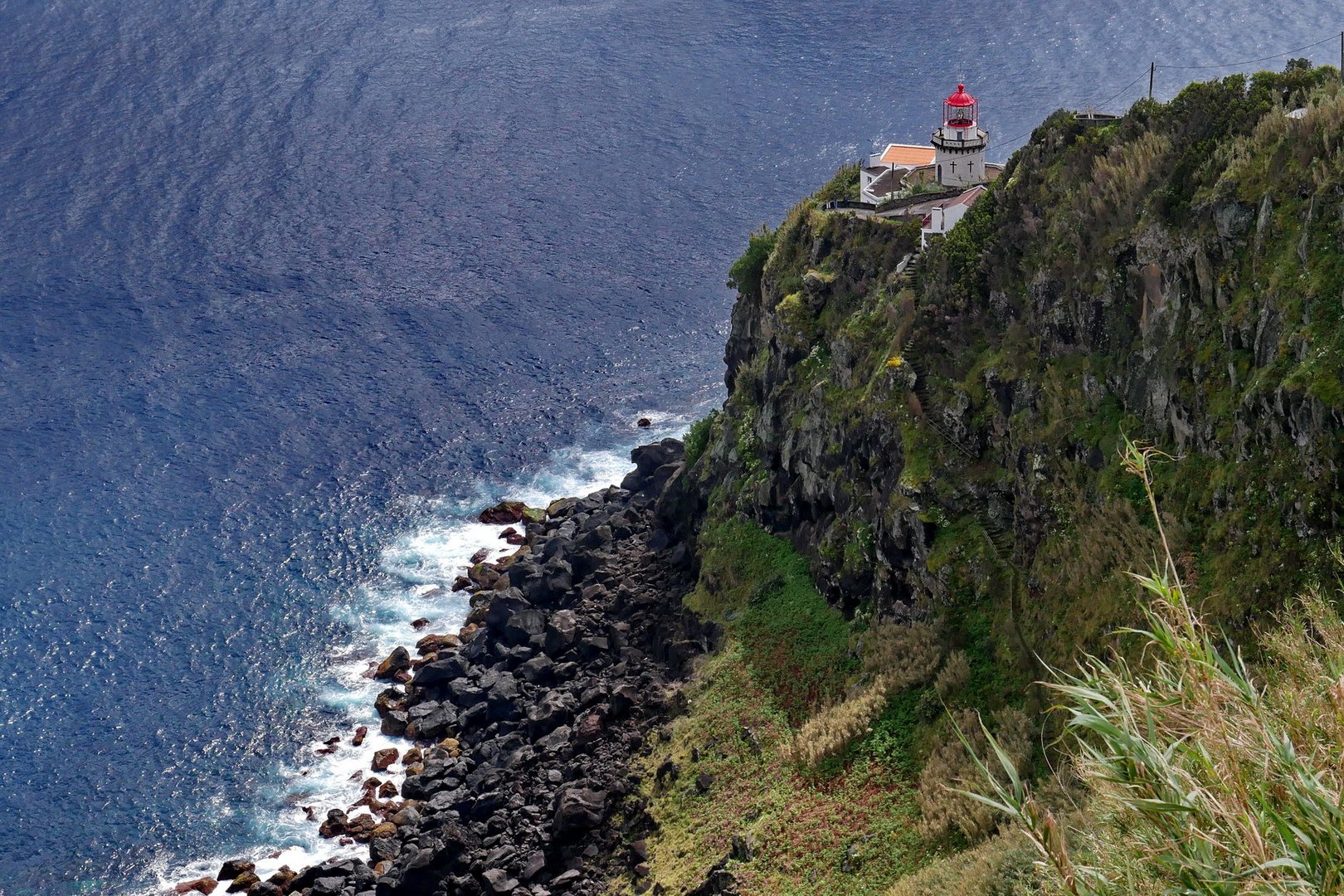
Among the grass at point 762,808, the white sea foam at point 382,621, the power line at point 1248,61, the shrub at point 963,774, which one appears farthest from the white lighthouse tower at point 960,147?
the power line at point 1248,61

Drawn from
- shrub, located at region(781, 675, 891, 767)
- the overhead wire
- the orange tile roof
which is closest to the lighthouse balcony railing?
the orange tile roof

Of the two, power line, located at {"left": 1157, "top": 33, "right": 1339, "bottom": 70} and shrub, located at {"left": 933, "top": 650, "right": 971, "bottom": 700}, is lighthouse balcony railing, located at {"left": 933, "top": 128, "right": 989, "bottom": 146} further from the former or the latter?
power line, located at {"left": 1157, "top": 33, "right": 1339, "bottom": 70}

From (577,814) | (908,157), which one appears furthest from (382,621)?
(908,157)

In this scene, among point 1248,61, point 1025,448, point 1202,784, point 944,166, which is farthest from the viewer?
point 1248,61

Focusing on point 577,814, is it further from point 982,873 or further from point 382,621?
point 382,621

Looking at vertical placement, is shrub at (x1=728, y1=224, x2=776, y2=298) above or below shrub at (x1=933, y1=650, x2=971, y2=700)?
above

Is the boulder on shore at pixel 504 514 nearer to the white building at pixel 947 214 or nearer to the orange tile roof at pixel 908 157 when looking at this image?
the orange tile roof at pixel 908 157

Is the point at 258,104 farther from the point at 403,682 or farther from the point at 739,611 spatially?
the point at 739,611
